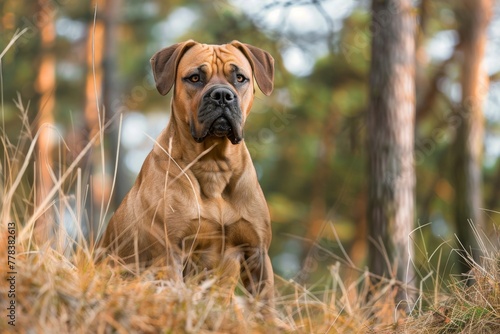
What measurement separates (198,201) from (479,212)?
23.7 feet

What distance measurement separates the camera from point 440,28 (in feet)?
42.6

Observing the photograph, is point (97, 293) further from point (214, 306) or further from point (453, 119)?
point (453, 119)

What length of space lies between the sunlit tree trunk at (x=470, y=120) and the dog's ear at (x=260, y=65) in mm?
5892

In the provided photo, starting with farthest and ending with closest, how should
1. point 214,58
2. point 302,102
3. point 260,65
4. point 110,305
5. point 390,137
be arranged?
point 302,102 < point 390,137 < point 260,65 < point 214,58 < point 110,305

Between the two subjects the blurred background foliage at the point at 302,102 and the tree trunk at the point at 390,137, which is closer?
the tree trunk at the point at 390,137

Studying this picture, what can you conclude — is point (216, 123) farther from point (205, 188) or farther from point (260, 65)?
point (260, 65)

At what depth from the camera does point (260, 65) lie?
492 centimetres

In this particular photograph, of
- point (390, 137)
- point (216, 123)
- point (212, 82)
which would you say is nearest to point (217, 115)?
point (216, 123)

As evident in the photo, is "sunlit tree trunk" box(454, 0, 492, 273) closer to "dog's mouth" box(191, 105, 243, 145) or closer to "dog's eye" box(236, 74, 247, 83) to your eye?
"dog's eye" box(236, 74, 247, 83)

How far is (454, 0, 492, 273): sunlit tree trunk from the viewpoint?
10281mm

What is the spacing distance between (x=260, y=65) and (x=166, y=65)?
2.18 ft

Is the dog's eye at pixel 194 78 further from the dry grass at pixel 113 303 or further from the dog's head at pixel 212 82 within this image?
the dry grass at pixel 113 303

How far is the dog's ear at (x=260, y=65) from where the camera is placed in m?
4.88

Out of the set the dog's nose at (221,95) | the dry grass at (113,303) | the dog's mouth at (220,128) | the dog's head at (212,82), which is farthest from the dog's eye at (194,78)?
the dry grass at (113,303)
